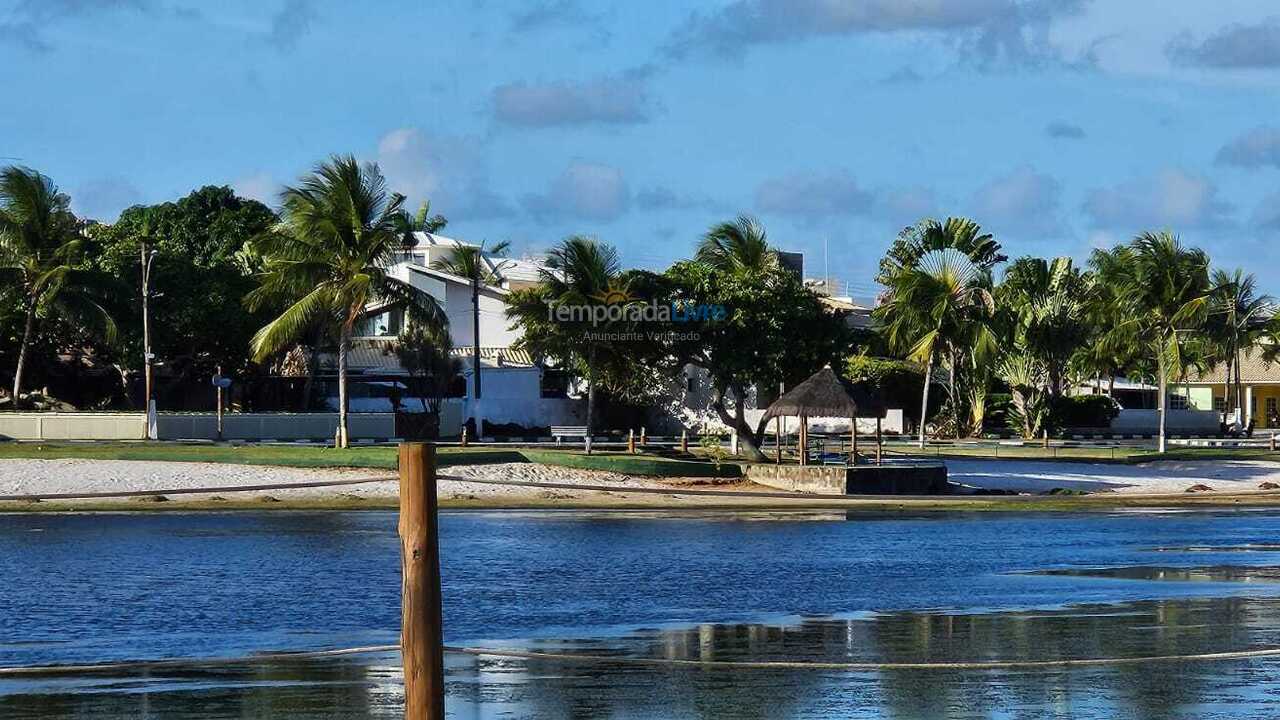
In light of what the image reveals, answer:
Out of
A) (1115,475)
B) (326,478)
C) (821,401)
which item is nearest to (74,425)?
(326,478)

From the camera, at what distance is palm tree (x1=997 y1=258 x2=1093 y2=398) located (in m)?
67.8

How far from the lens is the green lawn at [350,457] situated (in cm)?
4019

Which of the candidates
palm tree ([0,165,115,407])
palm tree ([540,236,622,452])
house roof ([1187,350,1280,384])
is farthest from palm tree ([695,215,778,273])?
house roof ([1187,350,1280,384])

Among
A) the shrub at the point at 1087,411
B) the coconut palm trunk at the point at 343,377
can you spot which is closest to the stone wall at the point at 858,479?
the coconut palm trunk at the point at 343,377

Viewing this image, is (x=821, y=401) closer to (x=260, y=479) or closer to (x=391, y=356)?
(x=260, y=479)

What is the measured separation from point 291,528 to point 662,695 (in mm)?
18073

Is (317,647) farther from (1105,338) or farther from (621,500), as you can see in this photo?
(1105,338)

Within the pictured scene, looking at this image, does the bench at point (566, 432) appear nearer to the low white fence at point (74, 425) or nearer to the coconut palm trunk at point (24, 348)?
the low white fence at point (74, 425)

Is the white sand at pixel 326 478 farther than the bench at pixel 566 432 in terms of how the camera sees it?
No

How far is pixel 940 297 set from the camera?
60062 millimetres

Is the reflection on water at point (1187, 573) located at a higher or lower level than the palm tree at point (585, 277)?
lower

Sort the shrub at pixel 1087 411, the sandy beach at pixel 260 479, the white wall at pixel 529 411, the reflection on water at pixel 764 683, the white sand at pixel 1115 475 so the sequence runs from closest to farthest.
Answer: the reflection on water at pixel 764 683
the sandy beach at pixel 260 479
the white sand at pixel 1115 475
the white wall at pixel 529 411
the shrub at pixel 1087 411

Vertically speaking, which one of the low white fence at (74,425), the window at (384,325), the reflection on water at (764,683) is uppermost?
the window at (384,325)

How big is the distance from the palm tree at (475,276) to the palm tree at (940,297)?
14.4 metres
